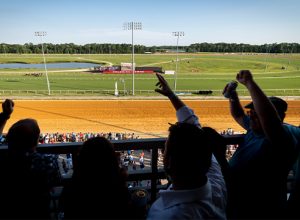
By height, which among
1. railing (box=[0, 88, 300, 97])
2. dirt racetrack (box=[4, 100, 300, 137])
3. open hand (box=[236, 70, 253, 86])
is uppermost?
open hand (box=[236, 70, 253, 86])

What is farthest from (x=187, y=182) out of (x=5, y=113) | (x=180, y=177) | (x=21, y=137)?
(x=5, y=113)

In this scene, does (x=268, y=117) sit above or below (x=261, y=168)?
above

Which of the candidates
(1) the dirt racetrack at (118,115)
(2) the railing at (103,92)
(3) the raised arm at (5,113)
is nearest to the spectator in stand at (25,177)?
(3) the raised arm at (5,113)

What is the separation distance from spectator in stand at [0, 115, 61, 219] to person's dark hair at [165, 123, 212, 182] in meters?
0.68

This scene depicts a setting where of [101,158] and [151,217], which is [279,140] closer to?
[151,217]

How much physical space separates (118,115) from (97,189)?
19120mm

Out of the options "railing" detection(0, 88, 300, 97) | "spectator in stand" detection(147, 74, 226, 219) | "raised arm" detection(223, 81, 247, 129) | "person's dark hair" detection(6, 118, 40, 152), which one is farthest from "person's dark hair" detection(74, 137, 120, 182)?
"railing" detection(0, 88, 300, 97)

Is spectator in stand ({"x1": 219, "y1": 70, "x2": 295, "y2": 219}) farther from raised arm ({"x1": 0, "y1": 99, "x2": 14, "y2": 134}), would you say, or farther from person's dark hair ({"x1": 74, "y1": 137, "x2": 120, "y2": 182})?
raised arm ({"x1": 0, "y1": 99, "x2": 14, "y2": 134})

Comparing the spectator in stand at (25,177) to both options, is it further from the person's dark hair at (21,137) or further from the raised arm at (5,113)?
the raised arm at (5,113)

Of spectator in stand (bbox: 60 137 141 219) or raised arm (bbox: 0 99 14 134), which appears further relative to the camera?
raised arm (bbox: 0 99 14 134)

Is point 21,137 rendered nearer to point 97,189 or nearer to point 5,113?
point 5,113

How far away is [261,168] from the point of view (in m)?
1.55

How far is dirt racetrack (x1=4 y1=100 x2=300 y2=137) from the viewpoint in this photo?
1738 centimetres

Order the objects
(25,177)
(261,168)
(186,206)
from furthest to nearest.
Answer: (261,168)
(25,177)
(186,206)
